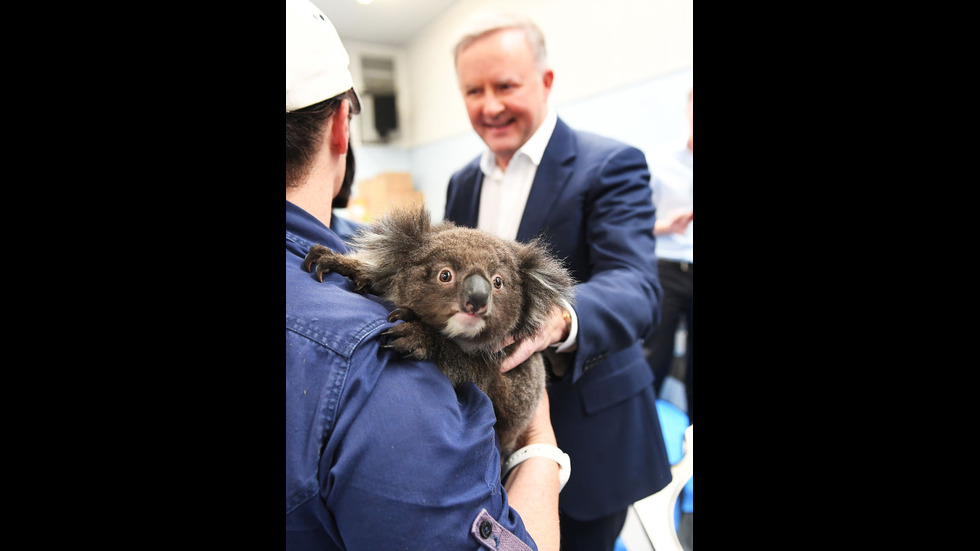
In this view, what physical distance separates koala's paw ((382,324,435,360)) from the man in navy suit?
0.50m

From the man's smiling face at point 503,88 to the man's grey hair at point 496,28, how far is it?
0.01 metres

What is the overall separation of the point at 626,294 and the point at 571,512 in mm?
656

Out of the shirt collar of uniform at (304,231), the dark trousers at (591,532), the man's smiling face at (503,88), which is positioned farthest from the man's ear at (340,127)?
the dark trousers at (591,532)

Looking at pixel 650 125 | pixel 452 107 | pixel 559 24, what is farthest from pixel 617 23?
pixel 452 107

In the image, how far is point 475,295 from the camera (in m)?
0.84

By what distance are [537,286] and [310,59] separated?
23.9 inches

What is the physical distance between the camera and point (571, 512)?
1.38 m

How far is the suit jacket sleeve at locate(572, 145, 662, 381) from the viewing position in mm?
1260

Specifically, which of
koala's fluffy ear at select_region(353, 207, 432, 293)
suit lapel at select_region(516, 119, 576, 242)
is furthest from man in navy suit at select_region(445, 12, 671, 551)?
koala's fluffy ear at select_region(353, 207, 432, 293)

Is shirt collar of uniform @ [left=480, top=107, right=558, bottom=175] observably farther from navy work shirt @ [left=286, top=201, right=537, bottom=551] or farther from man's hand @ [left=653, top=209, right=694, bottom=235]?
man's hand @ [left=653, top=209, right=694, bottom=235]

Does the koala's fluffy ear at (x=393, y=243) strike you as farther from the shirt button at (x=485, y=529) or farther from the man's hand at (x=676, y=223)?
the man's hand at (x=676, y=223)

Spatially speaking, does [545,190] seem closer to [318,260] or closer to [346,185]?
[346,185]
